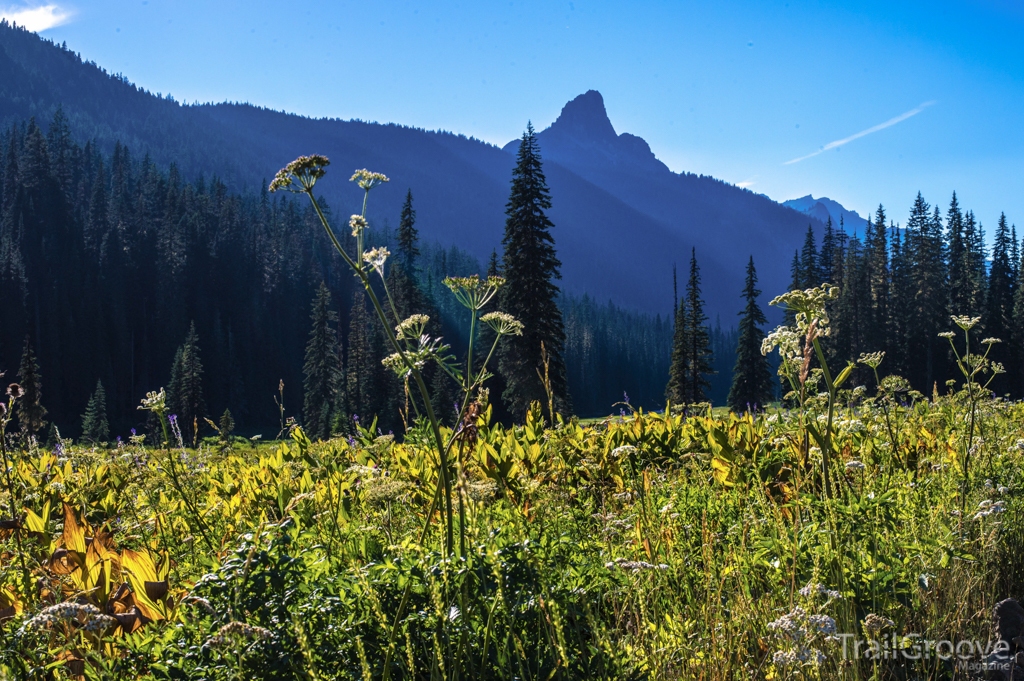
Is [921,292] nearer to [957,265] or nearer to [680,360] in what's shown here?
[957,265]

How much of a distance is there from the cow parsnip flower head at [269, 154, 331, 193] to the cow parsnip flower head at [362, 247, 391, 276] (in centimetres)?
28

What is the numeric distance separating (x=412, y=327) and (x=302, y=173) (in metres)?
0.64

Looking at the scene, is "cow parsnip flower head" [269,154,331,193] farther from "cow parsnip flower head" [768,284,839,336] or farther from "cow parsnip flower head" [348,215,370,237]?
"cow parsnip flower head" [768,284,839,336]

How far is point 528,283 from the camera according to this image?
31.8 metres

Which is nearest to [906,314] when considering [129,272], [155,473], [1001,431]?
[1001,431]

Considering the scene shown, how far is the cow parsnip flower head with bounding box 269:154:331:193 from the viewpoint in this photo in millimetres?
2049

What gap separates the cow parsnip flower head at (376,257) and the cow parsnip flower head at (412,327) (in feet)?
0.65

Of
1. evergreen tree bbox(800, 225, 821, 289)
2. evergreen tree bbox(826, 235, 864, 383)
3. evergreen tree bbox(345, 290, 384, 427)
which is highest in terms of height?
evergreen tree bbox(800, 225, 821, 289)

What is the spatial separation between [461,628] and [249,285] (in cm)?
11126

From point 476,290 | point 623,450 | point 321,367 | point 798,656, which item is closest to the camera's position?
point 798,656

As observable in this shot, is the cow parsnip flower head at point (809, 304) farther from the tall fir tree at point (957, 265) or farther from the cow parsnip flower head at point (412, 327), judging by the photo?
the tall fir tree at point (957, 265)

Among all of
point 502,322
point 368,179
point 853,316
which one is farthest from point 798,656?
point 853,316

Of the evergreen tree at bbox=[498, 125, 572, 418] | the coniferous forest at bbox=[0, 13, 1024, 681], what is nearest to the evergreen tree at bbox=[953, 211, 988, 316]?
the evergreen tree at bbox=[498, 125, 572, 418]

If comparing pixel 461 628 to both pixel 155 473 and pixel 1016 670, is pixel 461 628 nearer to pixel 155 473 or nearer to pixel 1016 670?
pixel 1016 670
